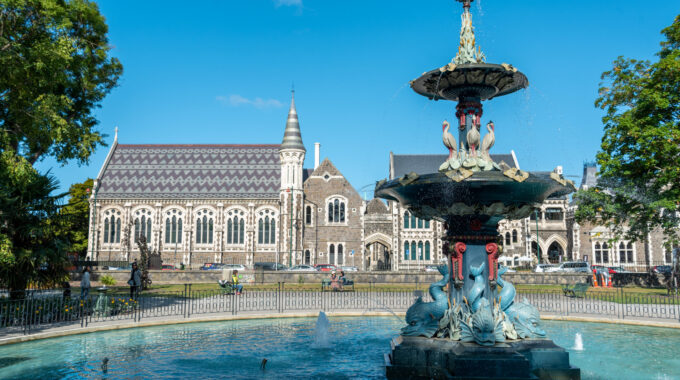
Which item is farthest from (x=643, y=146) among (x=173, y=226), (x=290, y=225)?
(x=173, y=226)

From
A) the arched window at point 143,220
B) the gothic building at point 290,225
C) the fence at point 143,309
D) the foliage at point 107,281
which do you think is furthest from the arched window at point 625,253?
the arched window at point 143,220

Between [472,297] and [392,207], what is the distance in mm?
41417

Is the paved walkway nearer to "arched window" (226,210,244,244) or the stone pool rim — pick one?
the stone pool rim

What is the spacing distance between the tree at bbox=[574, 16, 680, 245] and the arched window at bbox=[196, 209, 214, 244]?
35.8m

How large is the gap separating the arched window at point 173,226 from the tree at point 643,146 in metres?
38.6

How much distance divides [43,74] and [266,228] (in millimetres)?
37377

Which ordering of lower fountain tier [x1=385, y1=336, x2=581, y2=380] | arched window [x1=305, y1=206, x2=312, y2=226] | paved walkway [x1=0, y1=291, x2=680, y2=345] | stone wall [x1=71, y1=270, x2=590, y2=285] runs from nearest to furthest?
1. lower fountain tier [x1=385, y1=336, x2=581, y2=380]
2. paved walkway [x1=0, y1=291, x2=680, y2=345]
3. stone wall [x1=71, y1=270, x2=590, y2=285]
4. arched window [x1=305, y1=206, x2=312, y2=226]

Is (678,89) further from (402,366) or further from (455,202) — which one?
(402,366)

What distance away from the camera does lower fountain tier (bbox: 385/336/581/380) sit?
301 inches

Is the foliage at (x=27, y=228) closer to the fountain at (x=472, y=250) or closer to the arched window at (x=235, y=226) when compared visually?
the fountain at (x=472, y=250)

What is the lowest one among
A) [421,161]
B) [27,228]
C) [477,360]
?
[477,360]

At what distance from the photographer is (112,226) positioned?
51.7m

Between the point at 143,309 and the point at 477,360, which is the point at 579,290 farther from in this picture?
the point at 143,309

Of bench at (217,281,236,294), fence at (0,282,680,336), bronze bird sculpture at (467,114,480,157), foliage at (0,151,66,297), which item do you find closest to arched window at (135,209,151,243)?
bench at (217,281,236,294)
